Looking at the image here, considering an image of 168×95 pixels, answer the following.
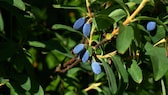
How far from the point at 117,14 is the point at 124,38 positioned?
0.15 m

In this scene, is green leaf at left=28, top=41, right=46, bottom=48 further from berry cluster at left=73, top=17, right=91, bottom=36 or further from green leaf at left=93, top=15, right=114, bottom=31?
green leaf at left=93, top=15, right=114, bottom=31

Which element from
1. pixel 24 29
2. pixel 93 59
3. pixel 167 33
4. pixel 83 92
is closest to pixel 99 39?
pixel 93 59

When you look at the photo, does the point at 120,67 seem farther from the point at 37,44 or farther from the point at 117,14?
the point at 37,44

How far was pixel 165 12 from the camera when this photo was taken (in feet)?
4.87

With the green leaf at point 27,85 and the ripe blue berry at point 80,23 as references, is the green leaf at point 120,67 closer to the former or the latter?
the ripe blue berry at point 80,23

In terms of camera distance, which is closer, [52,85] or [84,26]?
[84,26]

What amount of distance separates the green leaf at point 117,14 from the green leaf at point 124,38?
100 mm

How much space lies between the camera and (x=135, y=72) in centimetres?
127

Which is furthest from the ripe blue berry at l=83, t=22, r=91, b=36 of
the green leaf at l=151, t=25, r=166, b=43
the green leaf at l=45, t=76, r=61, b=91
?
the green leaf at l=45, t=76, r=61, b=91

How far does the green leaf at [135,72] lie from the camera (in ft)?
4.14

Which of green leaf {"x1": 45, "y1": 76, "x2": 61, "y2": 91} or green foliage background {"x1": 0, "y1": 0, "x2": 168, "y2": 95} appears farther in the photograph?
green leaf {"x1": 45, "y1": 76, "x2": 61, "y2": 91}

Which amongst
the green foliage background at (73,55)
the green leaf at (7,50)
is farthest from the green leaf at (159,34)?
the green leaf at (7,50)

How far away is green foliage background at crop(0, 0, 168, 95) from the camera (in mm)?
1213

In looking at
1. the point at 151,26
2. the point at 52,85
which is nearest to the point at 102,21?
the point at 151,26
